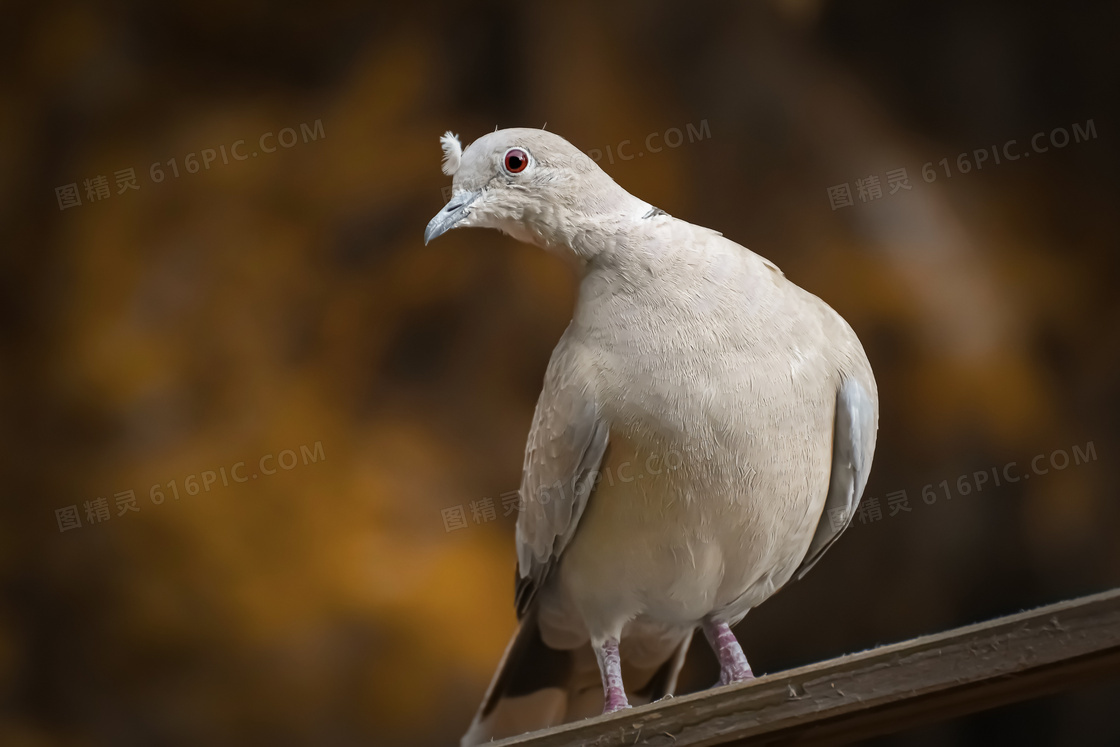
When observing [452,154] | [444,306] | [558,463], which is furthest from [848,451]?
[444,306]

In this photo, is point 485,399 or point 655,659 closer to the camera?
point 655,659

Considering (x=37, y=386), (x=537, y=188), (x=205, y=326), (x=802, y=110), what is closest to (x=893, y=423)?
(x=802, y=110)

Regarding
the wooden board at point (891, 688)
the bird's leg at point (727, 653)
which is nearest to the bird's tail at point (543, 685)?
the bird's leg at point (727, 653)

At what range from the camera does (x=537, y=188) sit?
5.04 feet

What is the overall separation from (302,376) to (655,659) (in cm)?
125

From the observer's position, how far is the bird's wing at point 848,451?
157 cm

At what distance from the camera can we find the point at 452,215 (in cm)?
154

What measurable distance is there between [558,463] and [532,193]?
0.43m

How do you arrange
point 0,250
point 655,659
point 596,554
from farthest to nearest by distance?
point 0,250 < point 655,659 < point 596,554

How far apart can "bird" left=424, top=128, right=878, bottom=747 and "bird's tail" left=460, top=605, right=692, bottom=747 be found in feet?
0.77

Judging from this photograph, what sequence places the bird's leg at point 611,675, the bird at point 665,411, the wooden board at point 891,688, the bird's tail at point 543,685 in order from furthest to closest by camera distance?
the bird's tail at point 543,685, the bird's leg at point 611,675, the bird at point 665,411, the wooden board at point 891,688

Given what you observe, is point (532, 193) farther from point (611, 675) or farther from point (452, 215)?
point (611, 675)

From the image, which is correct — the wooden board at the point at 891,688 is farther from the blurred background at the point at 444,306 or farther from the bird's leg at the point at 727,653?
the blurred background at the point at 444,306

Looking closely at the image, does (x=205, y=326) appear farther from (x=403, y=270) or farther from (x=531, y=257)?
(x=531, y=257)
